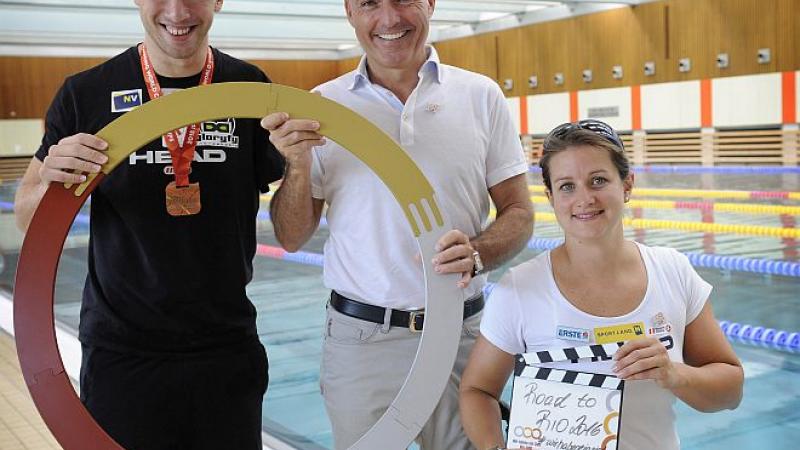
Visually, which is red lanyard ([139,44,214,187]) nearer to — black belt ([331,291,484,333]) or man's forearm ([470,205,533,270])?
black belt ([331,291,484,333])

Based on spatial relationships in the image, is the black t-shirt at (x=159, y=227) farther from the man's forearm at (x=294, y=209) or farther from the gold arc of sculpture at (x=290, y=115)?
the gold arc of sculpture at (x=290, y=115)

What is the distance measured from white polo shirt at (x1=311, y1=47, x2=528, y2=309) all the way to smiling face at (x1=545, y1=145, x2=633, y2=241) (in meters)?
0.47

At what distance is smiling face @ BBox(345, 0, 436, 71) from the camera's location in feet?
7.62

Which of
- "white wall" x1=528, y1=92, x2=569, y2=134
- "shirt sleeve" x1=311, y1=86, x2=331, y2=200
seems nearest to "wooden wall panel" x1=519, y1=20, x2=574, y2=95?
"white wall" x1=528, y1=92, x2=569, y2=134

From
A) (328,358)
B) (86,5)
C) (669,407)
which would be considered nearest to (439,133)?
(328,358)

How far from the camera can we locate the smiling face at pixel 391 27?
91.4 inches

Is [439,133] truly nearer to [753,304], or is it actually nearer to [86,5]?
[753,304]

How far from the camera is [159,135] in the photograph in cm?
191

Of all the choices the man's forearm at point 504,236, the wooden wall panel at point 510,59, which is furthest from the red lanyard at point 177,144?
the wooden wall panel at point 510,59

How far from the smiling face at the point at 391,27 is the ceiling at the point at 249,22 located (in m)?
16.8

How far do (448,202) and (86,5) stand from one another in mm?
18285

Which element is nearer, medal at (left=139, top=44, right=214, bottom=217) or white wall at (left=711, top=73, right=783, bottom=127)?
medal at (left=139, top=44, right=214, bottom=217)

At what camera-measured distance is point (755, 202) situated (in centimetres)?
1245

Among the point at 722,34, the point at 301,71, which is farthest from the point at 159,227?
the point at 301,71
